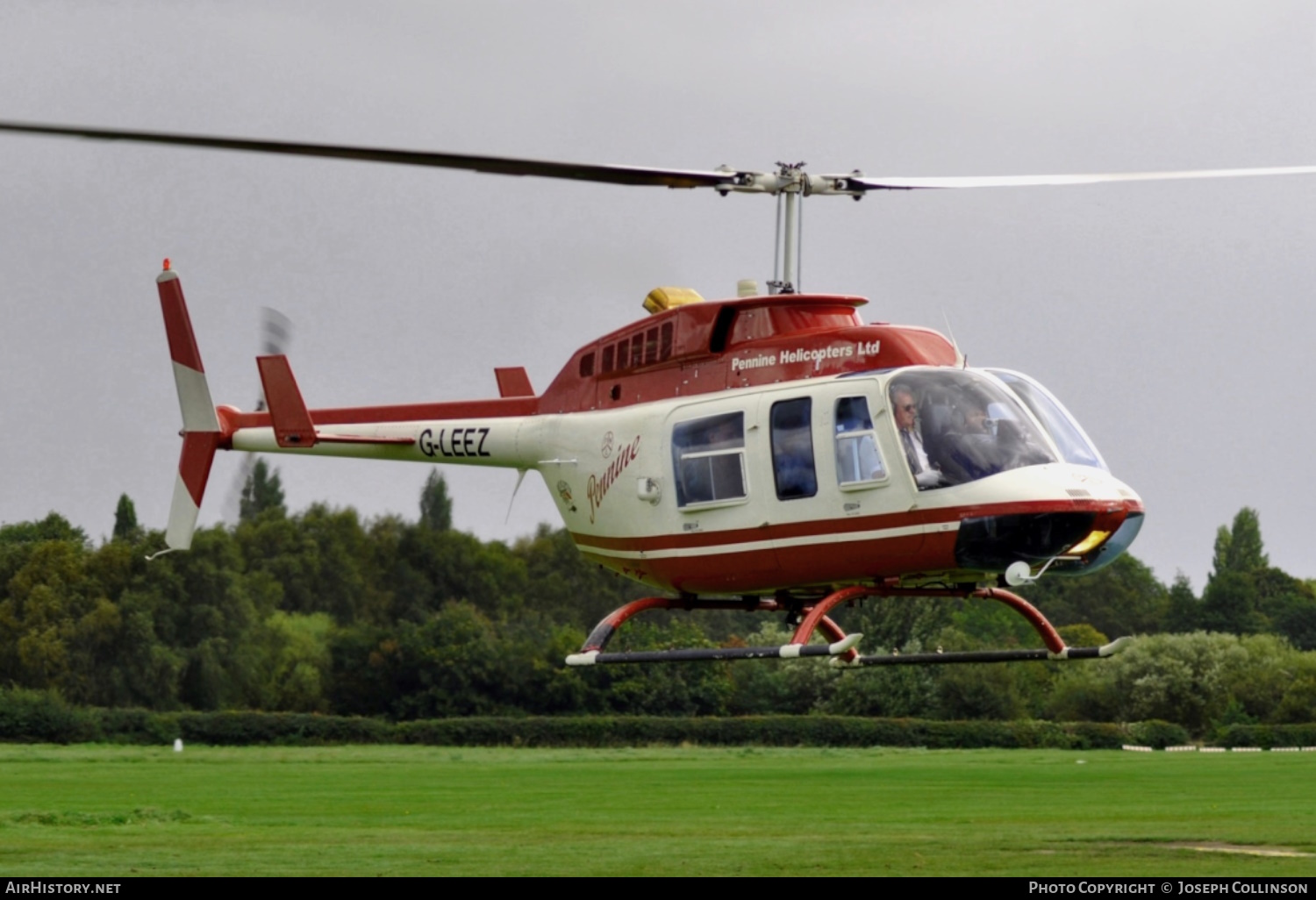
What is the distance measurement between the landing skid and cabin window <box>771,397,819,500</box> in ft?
3.87

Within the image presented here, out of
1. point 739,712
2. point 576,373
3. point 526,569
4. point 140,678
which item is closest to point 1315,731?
point 739,712

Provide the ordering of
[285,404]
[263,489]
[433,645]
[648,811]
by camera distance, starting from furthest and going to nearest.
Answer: [263,489] < [433,645] < [648,811] < [285,404]

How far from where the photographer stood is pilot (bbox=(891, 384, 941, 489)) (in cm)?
1845

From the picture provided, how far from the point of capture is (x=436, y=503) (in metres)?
81.9

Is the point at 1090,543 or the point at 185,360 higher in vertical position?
the point at 185,360

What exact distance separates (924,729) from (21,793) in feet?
99.6

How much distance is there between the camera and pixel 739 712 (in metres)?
65.4

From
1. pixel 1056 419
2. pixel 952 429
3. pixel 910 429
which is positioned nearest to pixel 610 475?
pixel 910 429

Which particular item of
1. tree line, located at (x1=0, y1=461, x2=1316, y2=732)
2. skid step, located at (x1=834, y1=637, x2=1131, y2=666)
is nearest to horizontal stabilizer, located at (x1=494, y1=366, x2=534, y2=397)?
skid step, located at (x1=834, y1=637, x2=1131, y2=666)

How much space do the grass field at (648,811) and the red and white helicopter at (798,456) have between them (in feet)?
31.4

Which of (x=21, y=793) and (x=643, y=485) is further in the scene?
(x=21, y=793)

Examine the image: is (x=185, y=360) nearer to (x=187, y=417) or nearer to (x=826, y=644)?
(x=187, y=417)

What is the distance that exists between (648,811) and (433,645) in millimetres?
22203
